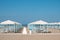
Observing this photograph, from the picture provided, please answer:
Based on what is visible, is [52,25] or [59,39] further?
[52,25]

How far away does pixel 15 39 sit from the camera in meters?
6.77

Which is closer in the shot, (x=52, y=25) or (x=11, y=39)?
(x=11, y=39)

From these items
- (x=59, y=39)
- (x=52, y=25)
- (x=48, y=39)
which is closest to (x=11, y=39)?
(x=48, y=39)

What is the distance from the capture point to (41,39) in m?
6.75

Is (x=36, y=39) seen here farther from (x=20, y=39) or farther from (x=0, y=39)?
(x=0, y=39)

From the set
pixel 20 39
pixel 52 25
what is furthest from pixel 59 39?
pixel 52 25

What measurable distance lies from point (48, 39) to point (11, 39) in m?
2.11

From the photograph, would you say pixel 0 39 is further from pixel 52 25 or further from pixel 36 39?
pixel 52 25

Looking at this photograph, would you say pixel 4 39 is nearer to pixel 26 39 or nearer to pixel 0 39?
pixel 0 39

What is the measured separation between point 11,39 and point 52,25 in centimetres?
1583

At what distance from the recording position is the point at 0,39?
6.64 metres

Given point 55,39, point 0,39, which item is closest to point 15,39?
point 0,39

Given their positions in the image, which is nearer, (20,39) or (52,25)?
(20,39)

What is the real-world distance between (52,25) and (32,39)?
15548 mm
